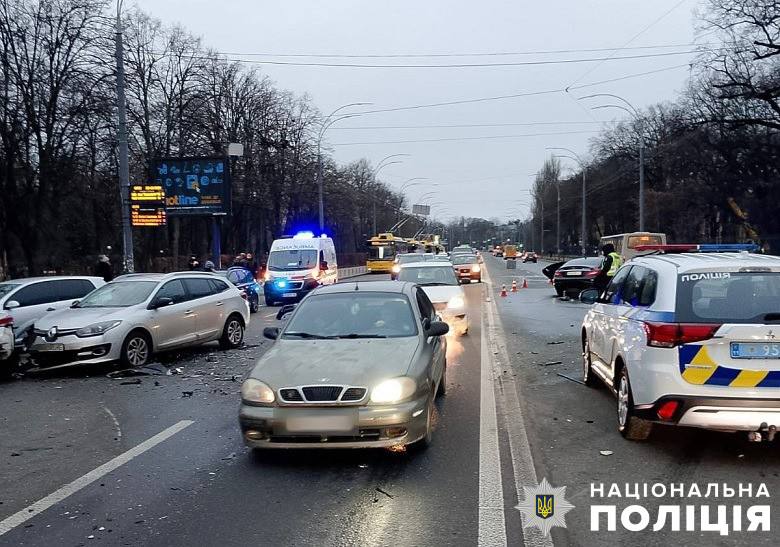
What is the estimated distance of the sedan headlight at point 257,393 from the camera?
18.4 ft

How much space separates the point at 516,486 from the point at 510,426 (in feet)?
5.91

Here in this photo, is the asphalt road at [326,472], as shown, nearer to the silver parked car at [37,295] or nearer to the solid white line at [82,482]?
the solid white line at [82,482]

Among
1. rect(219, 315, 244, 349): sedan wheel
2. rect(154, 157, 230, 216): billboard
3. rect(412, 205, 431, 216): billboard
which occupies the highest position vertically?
rect(412, 205, 431, 216): billboard

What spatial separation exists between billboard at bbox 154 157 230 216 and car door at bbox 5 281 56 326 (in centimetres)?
1848

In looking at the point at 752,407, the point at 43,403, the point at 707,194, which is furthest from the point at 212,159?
the point at 707,194

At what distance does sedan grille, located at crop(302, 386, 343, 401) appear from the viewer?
217 inches

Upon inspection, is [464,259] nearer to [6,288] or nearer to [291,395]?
[6,288]

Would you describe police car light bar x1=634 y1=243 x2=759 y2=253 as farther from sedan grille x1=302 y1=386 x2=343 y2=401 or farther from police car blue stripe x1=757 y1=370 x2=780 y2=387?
sedan grille x1=302 y1=386 x2=343 y2=401

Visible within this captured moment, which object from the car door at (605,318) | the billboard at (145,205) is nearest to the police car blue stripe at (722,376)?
the car door at (605,318)

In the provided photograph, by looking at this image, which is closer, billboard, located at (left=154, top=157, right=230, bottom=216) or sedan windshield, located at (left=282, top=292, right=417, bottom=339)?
sedan windshield, located at (left=282, top=292, right=417, bottom=339)

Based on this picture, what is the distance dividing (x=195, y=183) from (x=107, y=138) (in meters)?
6.49

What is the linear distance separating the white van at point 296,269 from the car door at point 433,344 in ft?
56.4

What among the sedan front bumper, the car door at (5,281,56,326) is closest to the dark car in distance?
the car door at (5,281,56,326)

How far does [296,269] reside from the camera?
84.5 feet
